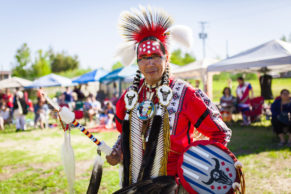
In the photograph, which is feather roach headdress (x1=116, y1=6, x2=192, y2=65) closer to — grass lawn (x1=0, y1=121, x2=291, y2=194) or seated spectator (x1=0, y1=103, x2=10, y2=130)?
grass lawn (x1=0, y1=121, x2=291, y2=194)

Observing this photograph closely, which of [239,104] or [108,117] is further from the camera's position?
[108,117]

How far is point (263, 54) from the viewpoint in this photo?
22.8 feet

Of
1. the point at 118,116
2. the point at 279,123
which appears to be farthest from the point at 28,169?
the point at 279,123

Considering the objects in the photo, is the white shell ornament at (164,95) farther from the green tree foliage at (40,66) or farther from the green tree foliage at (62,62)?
the green tree foliage at (62,62)

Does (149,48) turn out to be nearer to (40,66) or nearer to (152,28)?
(152,28)

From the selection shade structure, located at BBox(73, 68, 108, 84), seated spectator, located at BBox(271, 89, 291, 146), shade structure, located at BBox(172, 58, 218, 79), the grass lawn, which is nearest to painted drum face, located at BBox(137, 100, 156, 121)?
the grass lawn

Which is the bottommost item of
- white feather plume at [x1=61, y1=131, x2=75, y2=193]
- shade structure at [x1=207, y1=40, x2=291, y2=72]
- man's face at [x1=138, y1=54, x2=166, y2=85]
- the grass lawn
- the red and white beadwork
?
the grass lawn

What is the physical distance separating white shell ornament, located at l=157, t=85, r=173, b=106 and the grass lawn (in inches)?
58.5

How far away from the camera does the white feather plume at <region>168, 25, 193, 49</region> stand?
2010mm

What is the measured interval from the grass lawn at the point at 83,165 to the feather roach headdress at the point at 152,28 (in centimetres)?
149

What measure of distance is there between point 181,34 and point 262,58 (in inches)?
223

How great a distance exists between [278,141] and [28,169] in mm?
5732

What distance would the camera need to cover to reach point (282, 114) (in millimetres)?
5477

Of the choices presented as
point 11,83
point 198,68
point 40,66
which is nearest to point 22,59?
point 40,66
